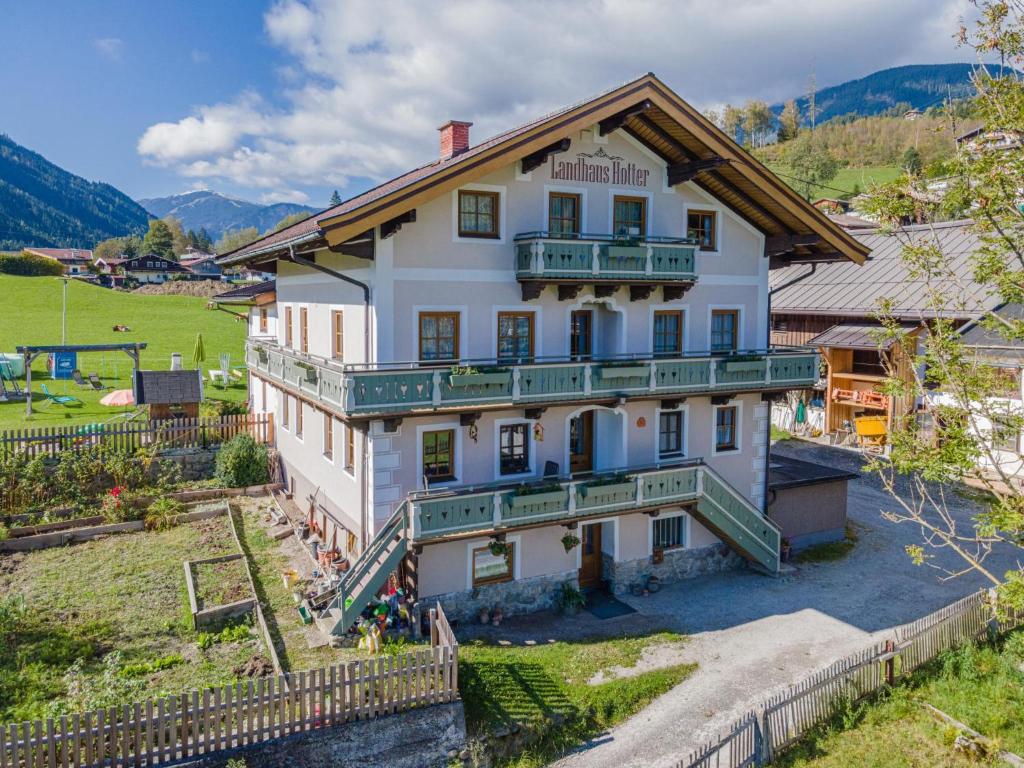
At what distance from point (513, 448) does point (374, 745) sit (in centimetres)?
820

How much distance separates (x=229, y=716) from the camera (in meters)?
11.7

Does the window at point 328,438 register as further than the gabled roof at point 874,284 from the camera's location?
No

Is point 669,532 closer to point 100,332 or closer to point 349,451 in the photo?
point 349,451

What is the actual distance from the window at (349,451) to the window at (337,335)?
217 cm

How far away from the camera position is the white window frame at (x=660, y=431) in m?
20.7

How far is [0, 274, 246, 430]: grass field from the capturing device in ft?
114

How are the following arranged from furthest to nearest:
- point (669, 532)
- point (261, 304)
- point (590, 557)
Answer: point (261, 304)
point (669, 532)
point (590, 557)

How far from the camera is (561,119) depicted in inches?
694

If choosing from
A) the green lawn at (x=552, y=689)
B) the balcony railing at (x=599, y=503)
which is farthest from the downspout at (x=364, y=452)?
the green lawn at (x=552, y=689)

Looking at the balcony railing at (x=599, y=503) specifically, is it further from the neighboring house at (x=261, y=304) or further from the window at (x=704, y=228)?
the neighboring house at (x=261, y=304)

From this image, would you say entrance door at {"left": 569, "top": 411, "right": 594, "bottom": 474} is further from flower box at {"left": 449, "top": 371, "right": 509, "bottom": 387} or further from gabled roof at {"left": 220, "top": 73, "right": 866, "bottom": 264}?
gabled roof at {"left": 220, "top": 73, "right": 866, "bottom": 264}

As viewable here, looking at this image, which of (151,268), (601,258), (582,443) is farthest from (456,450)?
(151,268)

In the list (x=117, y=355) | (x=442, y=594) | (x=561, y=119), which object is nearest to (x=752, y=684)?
(x=442, y=594)

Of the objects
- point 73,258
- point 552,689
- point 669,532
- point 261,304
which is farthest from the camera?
point 73,258
